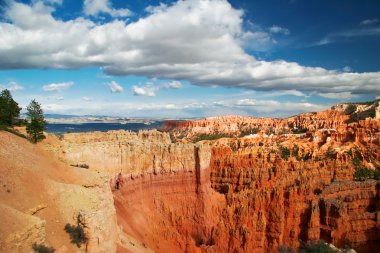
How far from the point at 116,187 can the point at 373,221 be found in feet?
97.2

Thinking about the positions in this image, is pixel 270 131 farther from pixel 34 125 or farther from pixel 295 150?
pixel 34 125

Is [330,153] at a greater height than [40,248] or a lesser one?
lesser

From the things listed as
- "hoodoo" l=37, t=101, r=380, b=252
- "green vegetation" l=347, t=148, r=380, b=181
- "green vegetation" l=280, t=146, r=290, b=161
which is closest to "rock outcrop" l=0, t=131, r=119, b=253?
"hoodoo" l=37, t=101, r=380, b=252

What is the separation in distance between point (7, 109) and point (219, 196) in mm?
24462

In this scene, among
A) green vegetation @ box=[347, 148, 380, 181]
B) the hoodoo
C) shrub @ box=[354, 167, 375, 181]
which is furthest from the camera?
green vegetation @ box=[347, 148, 380, 181]

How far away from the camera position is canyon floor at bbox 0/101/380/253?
18.1 metres

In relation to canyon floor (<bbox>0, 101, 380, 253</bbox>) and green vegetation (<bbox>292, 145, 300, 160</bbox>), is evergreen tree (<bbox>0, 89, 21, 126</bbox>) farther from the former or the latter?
green vegetation (<bbox>292, 145, 300, 160</bbox>)

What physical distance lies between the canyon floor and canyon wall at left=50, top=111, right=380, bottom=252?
4.3 inches

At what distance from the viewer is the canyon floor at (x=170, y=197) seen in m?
18.1

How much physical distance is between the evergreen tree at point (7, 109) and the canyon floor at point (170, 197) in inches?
141

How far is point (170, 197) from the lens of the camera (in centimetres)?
3809

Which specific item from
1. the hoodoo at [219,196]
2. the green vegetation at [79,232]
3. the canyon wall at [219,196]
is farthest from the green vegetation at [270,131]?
the green vegetation at [79,232]

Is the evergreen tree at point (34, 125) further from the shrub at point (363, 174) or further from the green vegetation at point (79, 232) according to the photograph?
the shrub at point (363, 174)

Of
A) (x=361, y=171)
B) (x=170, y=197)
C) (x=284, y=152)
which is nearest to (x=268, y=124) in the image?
(x=284, y=152)
